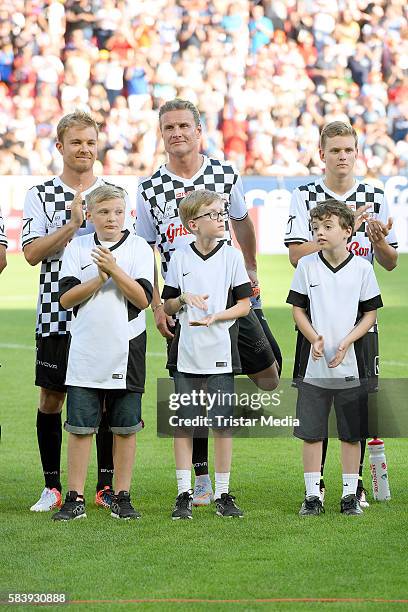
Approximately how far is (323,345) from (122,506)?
1.23 meters

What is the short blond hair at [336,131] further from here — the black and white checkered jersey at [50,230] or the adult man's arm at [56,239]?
the adult man's arm at [56,239]

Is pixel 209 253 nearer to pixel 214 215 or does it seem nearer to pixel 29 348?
pixel 214 215

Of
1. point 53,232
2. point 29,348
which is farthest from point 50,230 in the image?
point 29,348

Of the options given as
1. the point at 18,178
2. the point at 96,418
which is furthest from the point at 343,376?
the point at 18,178

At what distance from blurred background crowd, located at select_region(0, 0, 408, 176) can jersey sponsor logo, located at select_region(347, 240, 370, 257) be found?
1483cm

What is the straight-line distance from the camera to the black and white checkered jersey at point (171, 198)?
634 centimetres

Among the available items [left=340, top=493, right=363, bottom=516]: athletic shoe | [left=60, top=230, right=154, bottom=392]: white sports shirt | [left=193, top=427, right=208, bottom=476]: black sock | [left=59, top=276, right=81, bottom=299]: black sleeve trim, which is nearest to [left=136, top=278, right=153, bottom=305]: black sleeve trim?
[left=60, top=230, right=154, bottom=392]: white sports shirt

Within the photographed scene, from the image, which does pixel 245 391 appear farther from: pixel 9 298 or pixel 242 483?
pixel 9 298

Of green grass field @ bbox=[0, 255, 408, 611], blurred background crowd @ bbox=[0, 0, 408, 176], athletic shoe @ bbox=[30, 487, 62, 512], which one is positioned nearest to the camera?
green grass field @ bbox=[0, 255, 408, 611]

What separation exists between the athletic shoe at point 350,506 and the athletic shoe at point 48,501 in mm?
1444

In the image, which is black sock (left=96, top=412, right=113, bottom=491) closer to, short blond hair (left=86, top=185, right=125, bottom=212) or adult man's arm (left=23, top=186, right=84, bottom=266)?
adult man's arm (left=23, top=186, right=84, bottom=266)

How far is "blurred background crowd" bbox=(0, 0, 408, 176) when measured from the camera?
2180 cm

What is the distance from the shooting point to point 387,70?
2427 centimetres

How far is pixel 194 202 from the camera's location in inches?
229
